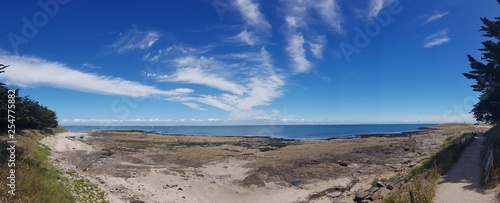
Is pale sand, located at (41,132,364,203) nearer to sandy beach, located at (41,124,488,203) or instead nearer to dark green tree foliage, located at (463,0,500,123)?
sandy beach, located at (41,124,488,203)

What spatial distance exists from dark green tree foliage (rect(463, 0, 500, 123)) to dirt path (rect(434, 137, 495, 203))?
8.37m

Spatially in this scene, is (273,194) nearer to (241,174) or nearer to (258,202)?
(258,202)

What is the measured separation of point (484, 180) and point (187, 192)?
67.4 feet

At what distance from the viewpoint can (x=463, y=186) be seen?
15.4m

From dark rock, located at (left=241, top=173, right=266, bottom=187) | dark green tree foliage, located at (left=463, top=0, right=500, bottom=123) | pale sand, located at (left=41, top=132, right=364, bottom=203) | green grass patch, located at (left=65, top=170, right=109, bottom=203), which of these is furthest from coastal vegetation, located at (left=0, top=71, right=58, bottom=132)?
dark green tree foliage, located at (left=463, top=0, right=500, bottom=123)

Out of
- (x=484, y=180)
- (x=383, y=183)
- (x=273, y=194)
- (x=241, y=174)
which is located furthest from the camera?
(x=241, y=174)

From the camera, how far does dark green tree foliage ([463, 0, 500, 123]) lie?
2428cm

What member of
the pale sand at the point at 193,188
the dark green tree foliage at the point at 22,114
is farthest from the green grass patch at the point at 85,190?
the dark green tree foliage at the point at 22,114

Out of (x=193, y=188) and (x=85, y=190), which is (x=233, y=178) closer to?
(x=193, y=188)

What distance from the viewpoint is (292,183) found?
28172 millimetres

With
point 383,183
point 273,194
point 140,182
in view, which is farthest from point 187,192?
point 383,183

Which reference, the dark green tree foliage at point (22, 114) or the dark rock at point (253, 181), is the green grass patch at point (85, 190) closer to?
the dark rock at point (253, 181)

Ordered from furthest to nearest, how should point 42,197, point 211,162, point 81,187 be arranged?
point 211,162 < point 81,187 < point 42,197

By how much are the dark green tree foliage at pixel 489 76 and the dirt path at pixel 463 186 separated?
837cm
